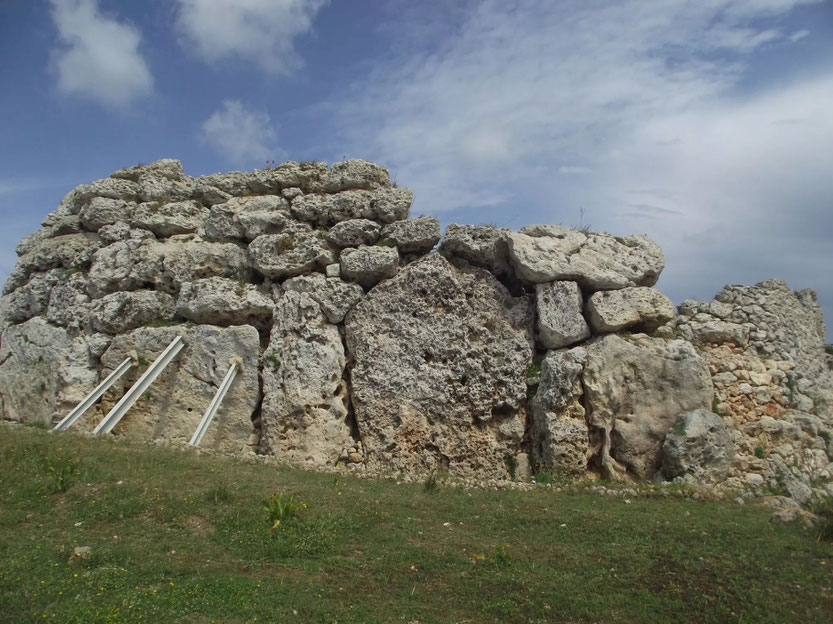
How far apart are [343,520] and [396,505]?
50.5 inches

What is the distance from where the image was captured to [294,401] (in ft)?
46.6

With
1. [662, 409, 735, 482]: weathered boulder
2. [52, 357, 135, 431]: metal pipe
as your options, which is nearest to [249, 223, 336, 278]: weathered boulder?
[52, 357, 135, 431]: metal pipe

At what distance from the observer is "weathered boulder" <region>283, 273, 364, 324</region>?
49.4ft

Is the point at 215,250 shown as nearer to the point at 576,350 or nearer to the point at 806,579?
the point at 576,350

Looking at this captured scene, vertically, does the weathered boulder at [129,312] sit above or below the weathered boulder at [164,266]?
below

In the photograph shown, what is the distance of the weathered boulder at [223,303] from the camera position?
15.2 m

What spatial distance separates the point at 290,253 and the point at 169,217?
3.77 meters

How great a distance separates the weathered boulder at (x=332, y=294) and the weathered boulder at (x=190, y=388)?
1.58 m

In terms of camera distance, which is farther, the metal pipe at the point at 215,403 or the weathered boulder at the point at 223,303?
the weathered boulder at the point at 223,303

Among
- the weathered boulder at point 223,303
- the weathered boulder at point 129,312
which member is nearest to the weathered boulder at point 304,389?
the weathered boulder at point 223,303

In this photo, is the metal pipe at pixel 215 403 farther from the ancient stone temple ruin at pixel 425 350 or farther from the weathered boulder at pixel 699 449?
the weathered boulder at pixel 699 449

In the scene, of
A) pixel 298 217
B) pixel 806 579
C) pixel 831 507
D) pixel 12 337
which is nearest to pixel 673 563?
pixel 806 579

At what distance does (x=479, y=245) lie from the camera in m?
15.2

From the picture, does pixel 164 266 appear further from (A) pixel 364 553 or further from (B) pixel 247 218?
(A) pixel 364 553
